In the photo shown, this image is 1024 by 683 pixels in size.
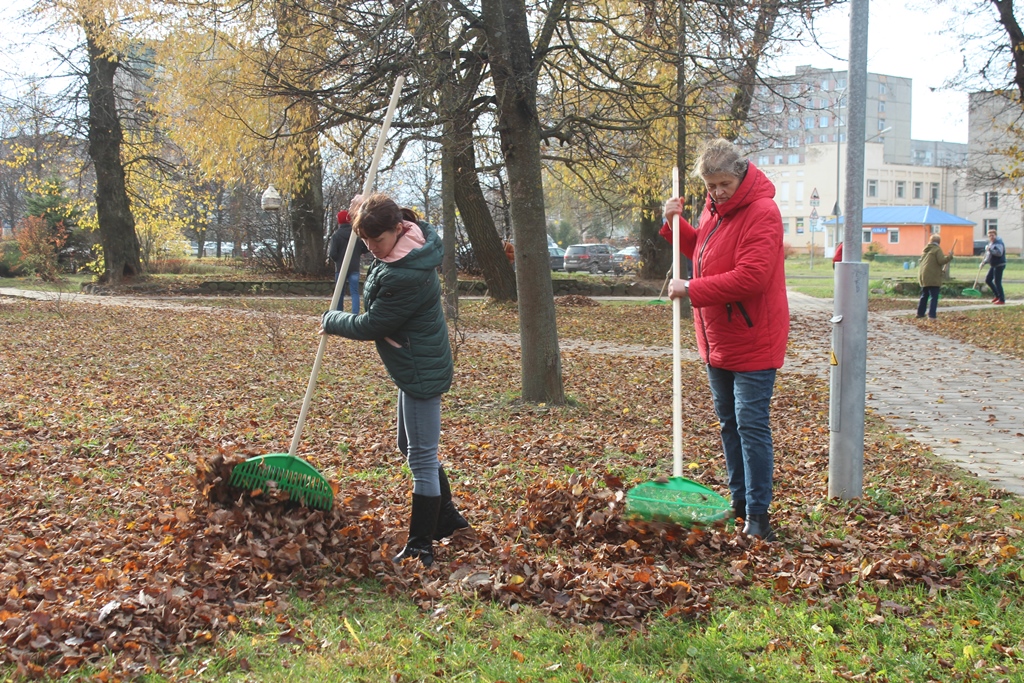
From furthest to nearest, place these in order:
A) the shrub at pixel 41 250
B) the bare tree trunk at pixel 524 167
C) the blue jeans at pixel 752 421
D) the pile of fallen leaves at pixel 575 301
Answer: the pile of fallen leaves at pixel 575 301
the shrub at pixel 41 250
the bare tree trunk at pixel 524 167
the blue jeans at pixel 752 421

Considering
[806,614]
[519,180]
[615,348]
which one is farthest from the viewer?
[615,348]

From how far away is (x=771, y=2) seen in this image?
861 centimetres

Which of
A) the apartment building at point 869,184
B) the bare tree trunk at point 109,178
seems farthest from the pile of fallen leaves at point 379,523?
the apartment building at point 869,184

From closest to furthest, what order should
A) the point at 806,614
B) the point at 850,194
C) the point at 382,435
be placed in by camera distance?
the point at 806,614
the point at 850,194
the point at 382,435

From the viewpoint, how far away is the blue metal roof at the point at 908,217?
189 feet

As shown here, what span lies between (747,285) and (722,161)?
1.96ft

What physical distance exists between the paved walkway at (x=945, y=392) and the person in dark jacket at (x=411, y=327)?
Result: 3.47 meters

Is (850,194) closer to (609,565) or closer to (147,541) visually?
(609,565)

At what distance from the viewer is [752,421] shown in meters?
4.32

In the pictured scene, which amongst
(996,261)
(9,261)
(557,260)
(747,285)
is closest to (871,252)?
(557,260)

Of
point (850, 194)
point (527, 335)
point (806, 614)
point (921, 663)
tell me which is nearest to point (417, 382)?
point (806, 614)

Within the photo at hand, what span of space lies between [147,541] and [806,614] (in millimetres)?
2984

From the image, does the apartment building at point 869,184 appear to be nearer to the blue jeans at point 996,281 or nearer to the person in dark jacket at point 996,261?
the blue jeans at point 996,281

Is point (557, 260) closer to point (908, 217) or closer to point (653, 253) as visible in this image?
point (653, 253)
